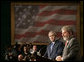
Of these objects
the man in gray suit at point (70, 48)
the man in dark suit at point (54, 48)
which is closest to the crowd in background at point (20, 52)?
the man in dark suit at point (54, 48)

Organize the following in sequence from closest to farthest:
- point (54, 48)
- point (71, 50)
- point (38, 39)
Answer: point (71, 50) < point (54, 48) < point (38, 39)

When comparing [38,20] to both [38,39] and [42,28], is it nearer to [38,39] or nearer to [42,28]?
[42,28]

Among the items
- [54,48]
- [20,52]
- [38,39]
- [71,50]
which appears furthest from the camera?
[38,39]

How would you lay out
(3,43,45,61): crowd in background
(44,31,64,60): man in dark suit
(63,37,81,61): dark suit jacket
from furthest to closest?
(44,31,64,60): man in dark suit, (3,43,45,61): crowd in background, (63,37,81,61): dark suit jacket

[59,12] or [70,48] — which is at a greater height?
[59,12]

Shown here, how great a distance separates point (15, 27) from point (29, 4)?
0.75m

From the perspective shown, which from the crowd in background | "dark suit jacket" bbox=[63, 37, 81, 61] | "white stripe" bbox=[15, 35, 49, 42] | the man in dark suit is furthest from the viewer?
"white stripe" bbox=[15, 35, 49, 42]

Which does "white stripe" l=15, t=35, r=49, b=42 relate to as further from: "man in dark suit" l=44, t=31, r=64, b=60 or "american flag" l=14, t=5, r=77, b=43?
"man in dark suit" l=44, t=31, r=64, b=60

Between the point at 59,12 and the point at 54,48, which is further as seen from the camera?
the point at 59,12

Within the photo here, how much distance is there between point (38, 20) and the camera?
241 inches

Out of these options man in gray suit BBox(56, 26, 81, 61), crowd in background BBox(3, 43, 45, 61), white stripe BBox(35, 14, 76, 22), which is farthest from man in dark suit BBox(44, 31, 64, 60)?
white stripe BBox(35, 14, 76, 22)

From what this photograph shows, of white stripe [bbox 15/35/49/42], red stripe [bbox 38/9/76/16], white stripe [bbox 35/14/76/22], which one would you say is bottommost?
white stripe [bbox 15/35/49/42]

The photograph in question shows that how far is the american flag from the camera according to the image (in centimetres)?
607

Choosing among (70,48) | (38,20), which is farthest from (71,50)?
(38,20)
